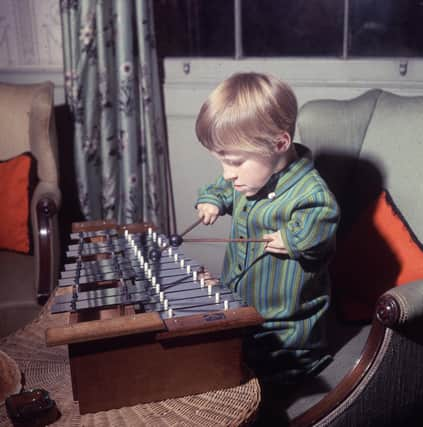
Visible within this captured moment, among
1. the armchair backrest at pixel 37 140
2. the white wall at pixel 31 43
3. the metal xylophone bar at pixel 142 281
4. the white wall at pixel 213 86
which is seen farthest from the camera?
the white wall at pixel 31 43

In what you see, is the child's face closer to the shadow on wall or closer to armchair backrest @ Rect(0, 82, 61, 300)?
armchair backrest @ Rect(0, 82, 61, 300)

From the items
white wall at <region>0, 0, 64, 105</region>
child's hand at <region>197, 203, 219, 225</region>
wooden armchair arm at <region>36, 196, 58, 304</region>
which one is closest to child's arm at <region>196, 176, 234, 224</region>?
child's hand at <region>197, 203, 219, 225</region>

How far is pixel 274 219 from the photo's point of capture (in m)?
1.36


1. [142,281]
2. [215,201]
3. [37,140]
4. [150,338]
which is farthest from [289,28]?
[150,338]

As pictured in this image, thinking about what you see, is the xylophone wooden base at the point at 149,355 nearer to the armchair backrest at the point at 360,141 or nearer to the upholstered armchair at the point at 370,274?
the upholstered armchair at the point at 370,274

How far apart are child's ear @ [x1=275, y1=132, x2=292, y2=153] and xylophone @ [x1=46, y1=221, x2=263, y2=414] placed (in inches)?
12.6

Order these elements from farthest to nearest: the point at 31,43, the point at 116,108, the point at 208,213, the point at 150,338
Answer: the point at 31,43 < the point at 116,108 < the point at 208,213 < the point at 150,338

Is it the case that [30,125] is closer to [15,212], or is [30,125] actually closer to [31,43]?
[15,212]

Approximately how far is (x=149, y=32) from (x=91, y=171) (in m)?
0.62

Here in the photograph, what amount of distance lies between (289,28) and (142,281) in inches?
62.8

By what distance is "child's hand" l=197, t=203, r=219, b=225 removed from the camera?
1510mm

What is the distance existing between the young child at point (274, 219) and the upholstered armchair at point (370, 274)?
12cm

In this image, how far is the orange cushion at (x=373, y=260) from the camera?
156 cm

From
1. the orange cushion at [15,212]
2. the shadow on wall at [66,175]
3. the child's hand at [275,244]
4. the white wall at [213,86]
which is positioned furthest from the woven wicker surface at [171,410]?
the shadow on wall at [66,175]
